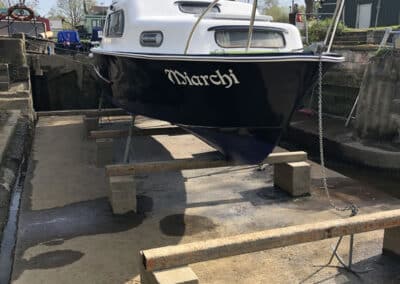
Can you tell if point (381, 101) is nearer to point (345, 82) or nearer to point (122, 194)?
point (345, 82)

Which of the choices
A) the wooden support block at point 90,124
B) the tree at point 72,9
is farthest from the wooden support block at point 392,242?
the tree at point 72,9

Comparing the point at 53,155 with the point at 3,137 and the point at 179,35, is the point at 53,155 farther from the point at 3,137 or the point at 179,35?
the point at 179,35

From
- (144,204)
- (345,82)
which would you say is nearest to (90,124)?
(144,204)

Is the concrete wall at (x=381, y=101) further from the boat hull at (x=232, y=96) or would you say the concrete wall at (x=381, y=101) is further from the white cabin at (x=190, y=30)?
the boat hull at (x=232, y=96)

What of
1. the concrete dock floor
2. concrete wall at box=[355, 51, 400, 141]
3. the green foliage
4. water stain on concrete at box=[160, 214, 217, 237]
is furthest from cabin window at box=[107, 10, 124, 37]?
the green foliage

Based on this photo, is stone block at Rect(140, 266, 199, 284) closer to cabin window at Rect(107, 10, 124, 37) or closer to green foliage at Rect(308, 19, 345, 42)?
cabin window at Rect(107, 10, 124, 37)

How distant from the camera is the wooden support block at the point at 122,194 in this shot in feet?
16.1

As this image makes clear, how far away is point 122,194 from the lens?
4.93 metres

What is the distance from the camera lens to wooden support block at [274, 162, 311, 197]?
5512mm

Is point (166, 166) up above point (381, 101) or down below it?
above

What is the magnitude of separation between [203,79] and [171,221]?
1535 millimetres

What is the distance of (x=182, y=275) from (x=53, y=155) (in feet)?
16.3

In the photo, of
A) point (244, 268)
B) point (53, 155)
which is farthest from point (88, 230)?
point (53, 155)

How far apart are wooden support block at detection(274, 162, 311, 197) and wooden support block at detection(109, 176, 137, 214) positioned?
1900mm
